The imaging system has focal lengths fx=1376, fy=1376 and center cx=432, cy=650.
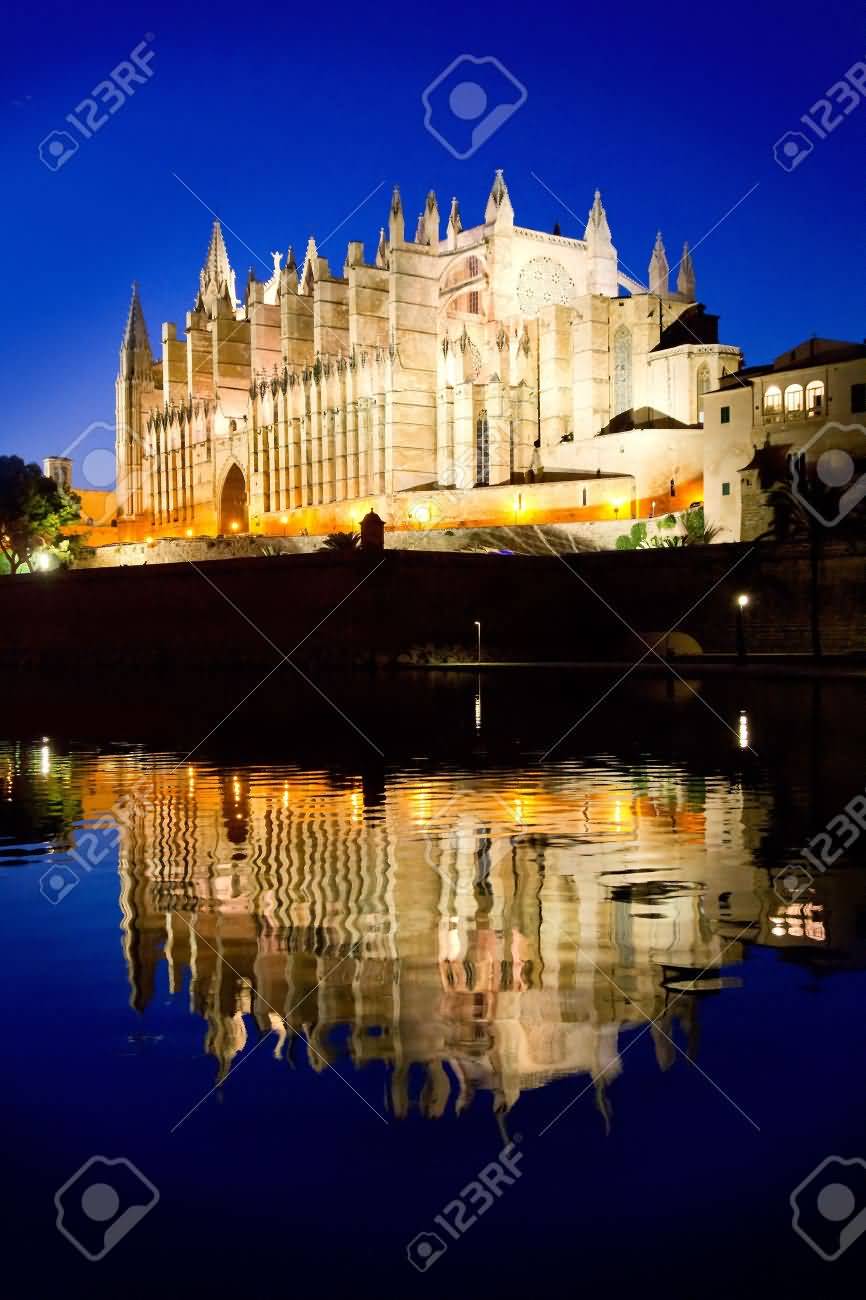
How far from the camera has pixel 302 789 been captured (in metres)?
12.8

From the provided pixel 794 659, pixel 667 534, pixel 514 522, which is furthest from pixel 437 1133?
pixel 514 522

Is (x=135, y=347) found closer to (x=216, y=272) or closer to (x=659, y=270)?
(x=216, y=272)

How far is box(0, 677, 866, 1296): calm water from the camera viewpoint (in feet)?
11.3

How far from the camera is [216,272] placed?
9519cm

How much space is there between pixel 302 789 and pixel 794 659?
90.1 feet

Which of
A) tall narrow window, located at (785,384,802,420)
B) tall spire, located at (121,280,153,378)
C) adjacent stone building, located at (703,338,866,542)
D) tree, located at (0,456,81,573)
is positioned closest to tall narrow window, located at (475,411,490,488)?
adjacent stone building, located at (703,338,866,542)

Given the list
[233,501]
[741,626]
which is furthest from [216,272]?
[741,626]

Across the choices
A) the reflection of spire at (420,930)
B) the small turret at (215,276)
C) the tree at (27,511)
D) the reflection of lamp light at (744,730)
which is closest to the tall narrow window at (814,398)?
the reflection of lamp light at (744,730)

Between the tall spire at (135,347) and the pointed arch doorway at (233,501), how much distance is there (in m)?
17.8

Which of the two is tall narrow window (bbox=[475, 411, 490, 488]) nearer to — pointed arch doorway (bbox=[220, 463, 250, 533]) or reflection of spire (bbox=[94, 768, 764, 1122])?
pointed arch doorway (bbox=[220, 463, 250, 533])

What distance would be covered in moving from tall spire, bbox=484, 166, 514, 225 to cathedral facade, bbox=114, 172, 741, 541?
0.17 m

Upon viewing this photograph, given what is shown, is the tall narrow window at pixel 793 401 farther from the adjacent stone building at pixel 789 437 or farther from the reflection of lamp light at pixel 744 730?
the reflection of lamp light at pixel 744 730

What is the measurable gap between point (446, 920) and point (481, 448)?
2340 inches

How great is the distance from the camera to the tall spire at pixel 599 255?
69.8 m
